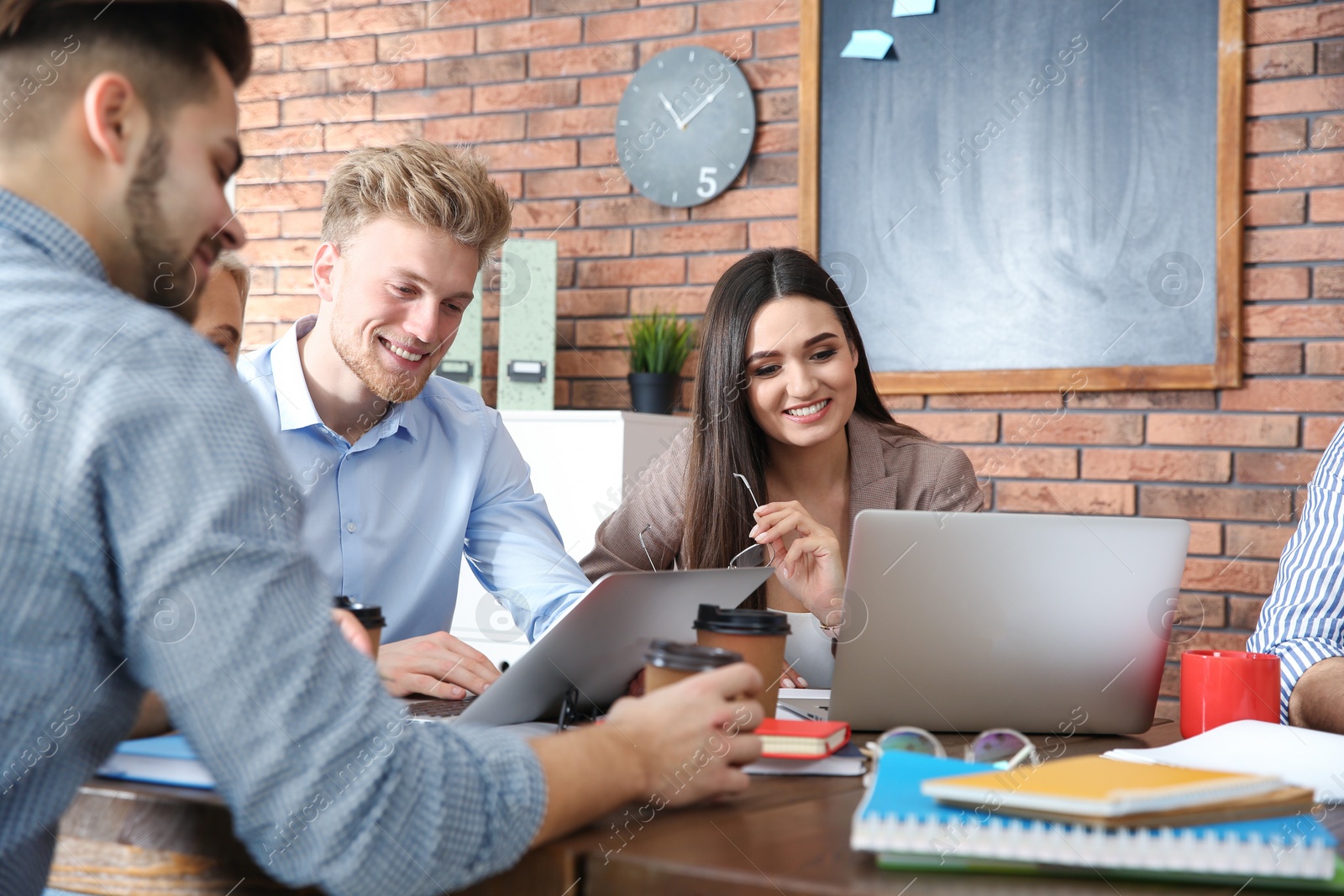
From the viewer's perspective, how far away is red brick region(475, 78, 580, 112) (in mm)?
3578

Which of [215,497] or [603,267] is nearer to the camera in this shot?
[215,497]

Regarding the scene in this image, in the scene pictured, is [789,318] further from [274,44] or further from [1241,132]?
[274,44]

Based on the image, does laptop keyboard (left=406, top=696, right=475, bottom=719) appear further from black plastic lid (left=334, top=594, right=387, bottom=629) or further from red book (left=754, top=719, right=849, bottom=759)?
red book (left=754, top=719, right=849, bottom=759)

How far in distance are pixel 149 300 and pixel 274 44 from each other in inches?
137

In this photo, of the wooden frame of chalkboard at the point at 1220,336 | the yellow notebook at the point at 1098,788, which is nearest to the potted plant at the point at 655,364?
the wooden frame of chalkboard at the point at 1220,336

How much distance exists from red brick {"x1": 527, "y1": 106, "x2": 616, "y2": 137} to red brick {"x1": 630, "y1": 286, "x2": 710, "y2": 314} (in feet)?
1.70

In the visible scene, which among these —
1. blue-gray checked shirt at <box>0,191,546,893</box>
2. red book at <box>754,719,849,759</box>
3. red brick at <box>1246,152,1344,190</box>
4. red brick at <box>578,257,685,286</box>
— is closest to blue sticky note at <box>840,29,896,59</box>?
red brick at <box>578,257,685,286</box>

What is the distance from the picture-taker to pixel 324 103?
3879 millimetres

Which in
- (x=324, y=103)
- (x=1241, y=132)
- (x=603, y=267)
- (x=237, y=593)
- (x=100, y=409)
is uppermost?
(x=324, y=103)

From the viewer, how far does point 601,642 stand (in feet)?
3.71

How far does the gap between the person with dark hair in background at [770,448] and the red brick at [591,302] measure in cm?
125

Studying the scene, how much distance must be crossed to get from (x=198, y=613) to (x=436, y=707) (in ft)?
2.04

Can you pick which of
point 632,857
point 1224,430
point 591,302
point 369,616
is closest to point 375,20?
point 591,302

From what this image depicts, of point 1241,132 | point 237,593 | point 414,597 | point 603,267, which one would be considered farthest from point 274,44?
point 237,593
